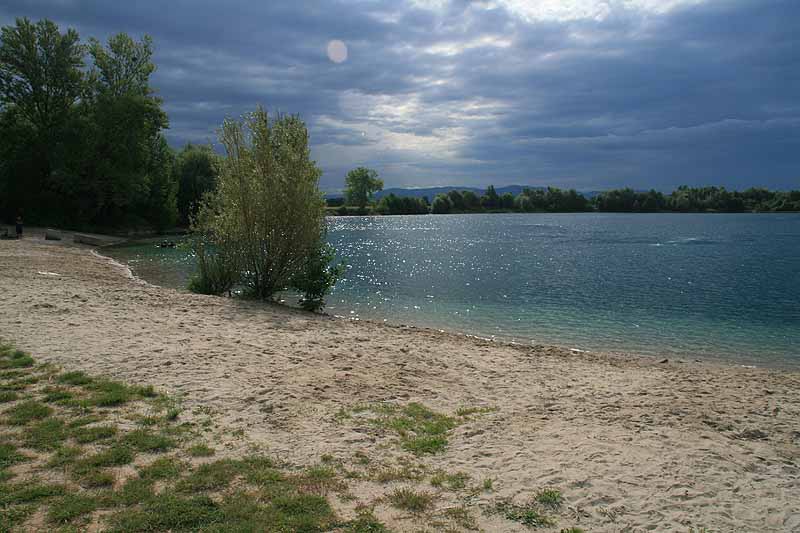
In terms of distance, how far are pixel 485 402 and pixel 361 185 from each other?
6534 inches

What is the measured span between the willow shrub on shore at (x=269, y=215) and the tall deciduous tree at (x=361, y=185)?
154 meters

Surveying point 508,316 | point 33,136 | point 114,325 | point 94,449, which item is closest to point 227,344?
point 114,325

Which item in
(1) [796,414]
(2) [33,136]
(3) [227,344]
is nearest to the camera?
(1) [796,414]

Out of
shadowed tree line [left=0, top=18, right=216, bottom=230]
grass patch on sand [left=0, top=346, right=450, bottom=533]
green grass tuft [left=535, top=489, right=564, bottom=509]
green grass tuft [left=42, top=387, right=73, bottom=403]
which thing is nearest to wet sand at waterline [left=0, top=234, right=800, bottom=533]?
green grass tuft [left=535, top=489, right=564, bottom=509]

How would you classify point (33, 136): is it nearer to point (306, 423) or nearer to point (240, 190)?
point (240, 190)

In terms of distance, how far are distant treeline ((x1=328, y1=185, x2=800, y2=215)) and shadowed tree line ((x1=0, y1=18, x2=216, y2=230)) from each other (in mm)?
94517

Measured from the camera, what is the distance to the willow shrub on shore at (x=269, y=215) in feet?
58.5

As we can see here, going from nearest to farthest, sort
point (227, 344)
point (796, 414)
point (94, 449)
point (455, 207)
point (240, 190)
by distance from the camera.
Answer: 1. point (94, 449)
2. point (796, 414)
3. point (227, 344)
4. point (240, 190)
5. point (455, 207)

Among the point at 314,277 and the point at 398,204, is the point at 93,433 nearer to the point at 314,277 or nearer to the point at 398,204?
the point at 314,277

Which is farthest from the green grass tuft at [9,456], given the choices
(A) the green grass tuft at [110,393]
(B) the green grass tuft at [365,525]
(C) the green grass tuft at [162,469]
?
(B) the green grass tuft at [365,525]

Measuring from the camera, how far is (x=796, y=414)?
883 centimetres

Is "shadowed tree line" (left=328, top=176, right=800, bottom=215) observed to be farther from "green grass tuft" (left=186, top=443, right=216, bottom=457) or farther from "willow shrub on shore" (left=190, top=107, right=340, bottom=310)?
"green grass tuft" (left=186, top=443, right=216, bottom=457)

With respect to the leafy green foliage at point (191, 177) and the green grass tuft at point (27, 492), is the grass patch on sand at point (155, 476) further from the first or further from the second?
the leafy green foliage at point (191, 177)

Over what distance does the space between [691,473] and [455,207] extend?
189 meters
